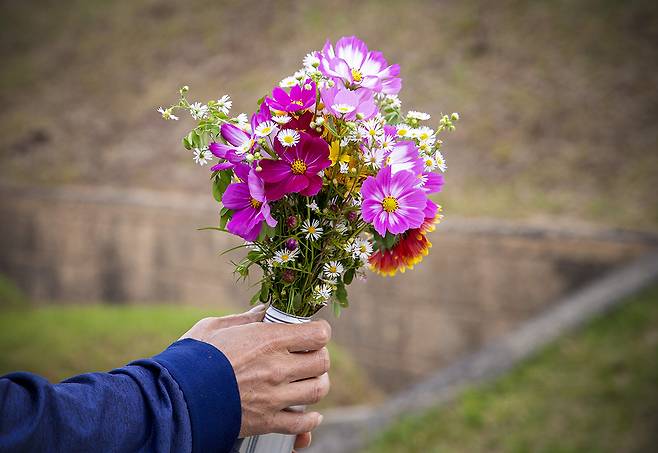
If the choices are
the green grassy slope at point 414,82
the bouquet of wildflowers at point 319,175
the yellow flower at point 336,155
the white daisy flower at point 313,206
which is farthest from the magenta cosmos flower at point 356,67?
the green grassy slope at point 414,82

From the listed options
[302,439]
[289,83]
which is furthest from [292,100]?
[302,439]

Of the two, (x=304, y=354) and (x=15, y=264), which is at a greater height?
(x=304, y=354)

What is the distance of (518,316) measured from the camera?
17.8 ft

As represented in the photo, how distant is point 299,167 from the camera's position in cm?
116

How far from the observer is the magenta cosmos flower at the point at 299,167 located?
3.79 ft

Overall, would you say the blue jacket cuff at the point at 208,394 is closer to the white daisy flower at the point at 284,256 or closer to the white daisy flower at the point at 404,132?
the white daisy flower at the point at 284,256

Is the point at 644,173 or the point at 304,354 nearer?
the point at 304,354

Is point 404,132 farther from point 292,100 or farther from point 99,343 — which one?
point 99,343

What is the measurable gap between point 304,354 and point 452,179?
608 centimetres

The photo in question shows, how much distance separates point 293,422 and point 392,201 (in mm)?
396

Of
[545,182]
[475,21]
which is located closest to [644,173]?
[545,182]

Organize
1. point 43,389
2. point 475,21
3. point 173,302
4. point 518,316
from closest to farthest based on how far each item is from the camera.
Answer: point 43,389 < point 518,316 < point 173,302 < point 475,21

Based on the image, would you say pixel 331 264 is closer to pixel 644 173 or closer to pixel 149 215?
pixel 644 173

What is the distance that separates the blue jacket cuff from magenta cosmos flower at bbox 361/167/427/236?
333mm
